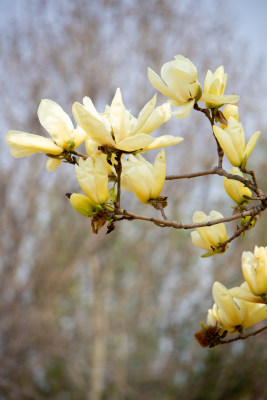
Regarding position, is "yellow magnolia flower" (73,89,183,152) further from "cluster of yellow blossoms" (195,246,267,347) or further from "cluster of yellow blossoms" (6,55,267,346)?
"cluster of yellow blossoms" (195,246,267,347)

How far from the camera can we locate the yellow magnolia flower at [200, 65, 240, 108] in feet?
1.97

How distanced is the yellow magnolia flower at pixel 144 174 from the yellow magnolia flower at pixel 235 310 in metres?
0.16

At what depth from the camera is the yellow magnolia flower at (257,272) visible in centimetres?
55

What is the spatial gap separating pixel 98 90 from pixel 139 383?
326 cm

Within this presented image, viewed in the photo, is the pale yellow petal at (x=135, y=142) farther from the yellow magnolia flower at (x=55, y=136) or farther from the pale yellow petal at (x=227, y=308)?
the pale yellow petal at (x=227, y=308)

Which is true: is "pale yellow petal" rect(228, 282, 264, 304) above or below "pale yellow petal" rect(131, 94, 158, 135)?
below

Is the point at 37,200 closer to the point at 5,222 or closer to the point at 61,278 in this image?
the point at 5,222

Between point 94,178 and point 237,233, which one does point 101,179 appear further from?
point 237,233

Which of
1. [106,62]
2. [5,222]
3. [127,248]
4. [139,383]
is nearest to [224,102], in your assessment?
[5,222]

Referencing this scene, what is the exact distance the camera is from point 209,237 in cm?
63

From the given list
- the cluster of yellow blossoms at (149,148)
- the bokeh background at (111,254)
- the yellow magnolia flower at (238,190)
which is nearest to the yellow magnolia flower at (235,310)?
the cluster of yellow blossoms at (149,148)

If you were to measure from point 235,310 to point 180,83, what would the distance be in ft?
1.04

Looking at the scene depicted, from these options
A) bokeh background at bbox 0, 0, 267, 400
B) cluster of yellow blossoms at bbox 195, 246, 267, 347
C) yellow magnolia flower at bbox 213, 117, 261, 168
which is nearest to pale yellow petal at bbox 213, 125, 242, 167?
yellow magnolia flower at bbox 213, 117, 261, 168

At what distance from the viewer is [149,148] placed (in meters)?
0.59
